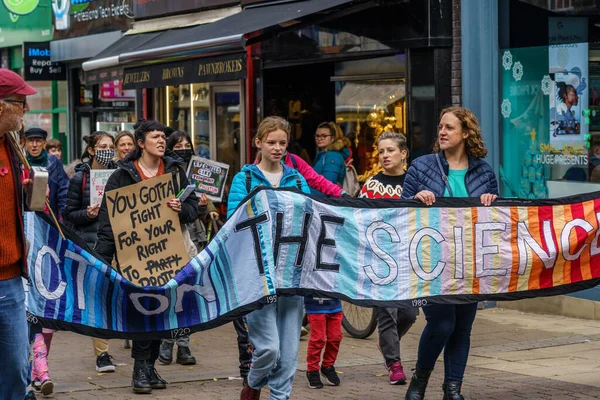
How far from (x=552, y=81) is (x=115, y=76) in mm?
7133

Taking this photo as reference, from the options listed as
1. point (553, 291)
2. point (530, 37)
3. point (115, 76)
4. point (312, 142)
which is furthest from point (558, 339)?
point (115, 76)

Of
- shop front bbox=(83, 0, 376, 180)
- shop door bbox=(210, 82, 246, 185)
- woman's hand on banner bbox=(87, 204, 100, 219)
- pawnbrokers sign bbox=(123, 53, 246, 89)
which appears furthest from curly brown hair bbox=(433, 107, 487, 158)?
shop door bbox=(210, 82, 246, 185)

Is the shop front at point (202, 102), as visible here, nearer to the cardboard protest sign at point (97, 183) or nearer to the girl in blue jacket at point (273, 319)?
the cardboard protest sign at point (97, 183)

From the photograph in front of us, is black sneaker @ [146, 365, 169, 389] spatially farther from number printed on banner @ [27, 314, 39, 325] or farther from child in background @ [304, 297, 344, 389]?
number printed on banner @ [27, 314, 39, 325]

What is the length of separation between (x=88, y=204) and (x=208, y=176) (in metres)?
1.41

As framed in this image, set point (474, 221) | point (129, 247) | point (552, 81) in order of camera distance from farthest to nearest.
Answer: point (552, 81), point (129, 247), point (474, 221)

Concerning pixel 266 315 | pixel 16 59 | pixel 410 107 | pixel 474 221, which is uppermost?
pixel 16 59

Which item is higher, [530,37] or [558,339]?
[530,37]

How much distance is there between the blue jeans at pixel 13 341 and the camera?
17.9 ft

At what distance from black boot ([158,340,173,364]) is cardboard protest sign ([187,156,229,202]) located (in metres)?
1.62

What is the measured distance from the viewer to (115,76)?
1683cm

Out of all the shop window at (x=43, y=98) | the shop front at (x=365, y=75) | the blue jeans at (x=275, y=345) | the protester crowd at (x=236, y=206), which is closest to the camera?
the protester crowd at (x=236, y=206)

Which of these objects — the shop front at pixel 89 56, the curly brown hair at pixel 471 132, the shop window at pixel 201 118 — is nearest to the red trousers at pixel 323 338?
the curly brown hair at pixel 471 132

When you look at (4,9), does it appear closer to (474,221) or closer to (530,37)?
(530,37)
